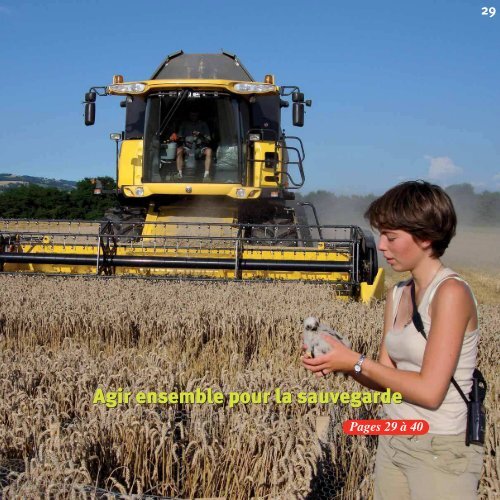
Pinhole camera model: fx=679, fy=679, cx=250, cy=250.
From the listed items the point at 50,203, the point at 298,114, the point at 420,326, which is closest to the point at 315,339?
the point at 420,326

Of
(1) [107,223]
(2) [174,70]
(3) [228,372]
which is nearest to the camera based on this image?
(3) [228,372]

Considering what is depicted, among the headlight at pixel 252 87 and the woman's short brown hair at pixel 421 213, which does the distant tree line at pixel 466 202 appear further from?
the woman's short brown hair at pixel 421 213

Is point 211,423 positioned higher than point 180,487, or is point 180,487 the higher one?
point 211,423

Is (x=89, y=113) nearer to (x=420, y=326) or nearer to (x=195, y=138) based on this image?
(x=195, y=138)

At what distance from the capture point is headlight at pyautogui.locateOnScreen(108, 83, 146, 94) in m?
9.43

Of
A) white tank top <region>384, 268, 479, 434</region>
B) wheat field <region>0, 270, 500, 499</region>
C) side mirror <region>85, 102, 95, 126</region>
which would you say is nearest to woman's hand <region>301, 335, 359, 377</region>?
white tank top <region>384, 268, 479, 434</region>

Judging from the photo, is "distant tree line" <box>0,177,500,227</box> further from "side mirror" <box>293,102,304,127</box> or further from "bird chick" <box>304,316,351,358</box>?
"bird chick" <box>304,316,351,358</box>

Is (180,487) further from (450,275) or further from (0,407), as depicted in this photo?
(450,275)

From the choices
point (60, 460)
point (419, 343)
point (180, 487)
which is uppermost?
point (419, 343)

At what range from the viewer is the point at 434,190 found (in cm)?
193

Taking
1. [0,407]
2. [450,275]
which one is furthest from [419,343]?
[0,407]

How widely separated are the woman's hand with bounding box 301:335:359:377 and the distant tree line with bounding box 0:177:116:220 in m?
30.8

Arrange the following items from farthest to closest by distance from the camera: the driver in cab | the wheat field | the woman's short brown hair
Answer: the driver in cab, the wheat field, the woman's short brown hair

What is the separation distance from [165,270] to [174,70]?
371 cm
